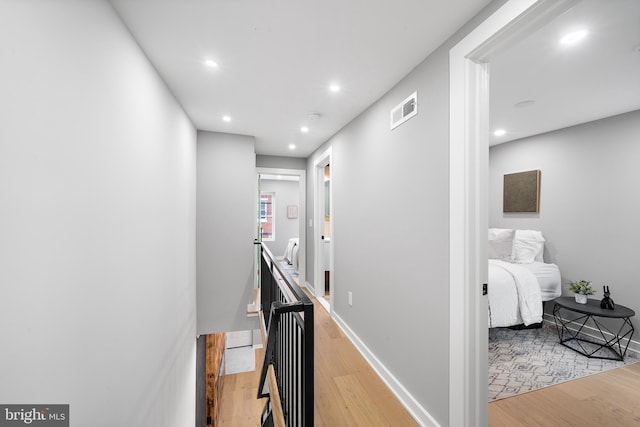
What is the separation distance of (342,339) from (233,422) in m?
1.80

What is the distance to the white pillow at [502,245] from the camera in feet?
12.4

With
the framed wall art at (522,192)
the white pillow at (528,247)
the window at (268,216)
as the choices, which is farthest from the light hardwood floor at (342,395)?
the window at (268,216)

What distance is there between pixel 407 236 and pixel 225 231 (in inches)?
104

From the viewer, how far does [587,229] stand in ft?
10.5

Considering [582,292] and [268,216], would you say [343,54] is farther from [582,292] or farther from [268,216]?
[268,216]

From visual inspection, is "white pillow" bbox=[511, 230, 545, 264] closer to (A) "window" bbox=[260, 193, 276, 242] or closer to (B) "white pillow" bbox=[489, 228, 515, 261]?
(B) "white pillow" bbox=[489, 228, 515, 261]

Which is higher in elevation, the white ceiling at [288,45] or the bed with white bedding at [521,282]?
the white ceiling at [288,45]

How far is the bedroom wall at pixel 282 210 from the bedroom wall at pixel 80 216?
6362 mm

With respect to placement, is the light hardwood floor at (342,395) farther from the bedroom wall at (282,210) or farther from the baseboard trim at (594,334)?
the bedroom wall at (282,210)

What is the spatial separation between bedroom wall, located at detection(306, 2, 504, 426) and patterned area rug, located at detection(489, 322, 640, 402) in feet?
2.72

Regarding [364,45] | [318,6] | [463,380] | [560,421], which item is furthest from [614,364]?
[318,6]

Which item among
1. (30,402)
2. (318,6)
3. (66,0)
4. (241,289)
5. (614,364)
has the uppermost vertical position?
(318,6)

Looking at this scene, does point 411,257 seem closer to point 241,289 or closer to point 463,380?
point 463,380

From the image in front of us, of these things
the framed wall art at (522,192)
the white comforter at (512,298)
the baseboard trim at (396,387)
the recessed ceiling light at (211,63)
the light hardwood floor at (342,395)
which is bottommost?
the light hardwood floor at (342,395)
